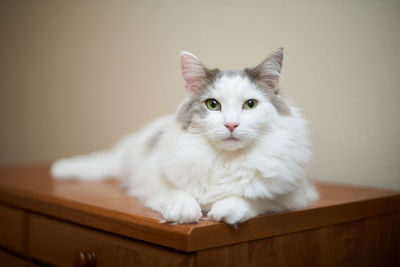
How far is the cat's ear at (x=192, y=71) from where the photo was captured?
3.09ft

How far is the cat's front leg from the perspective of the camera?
784 mm

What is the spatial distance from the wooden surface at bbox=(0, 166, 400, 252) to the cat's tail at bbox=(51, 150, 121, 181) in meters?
0.13

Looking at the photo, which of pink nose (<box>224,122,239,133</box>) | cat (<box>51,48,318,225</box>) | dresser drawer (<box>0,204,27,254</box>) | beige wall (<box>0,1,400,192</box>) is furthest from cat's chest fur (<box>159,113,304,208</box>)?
dresser drawer (<box>0,204,27,254</box>)

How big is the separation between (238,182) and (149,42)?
0.94 m

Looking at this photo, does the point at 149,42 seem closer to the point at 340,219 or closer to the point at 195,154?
the point at 195,154

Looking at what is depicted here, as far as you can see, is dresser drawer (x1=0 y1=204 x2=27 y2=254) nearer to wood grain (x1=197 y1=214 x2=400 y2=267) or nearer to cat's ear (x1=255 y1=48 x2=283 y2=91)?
wood grain (x1=197 y1=214 x2=400 y2=267)

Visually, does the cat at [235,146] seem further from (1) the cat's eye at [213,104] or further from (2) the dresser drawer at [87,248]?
(2) the dresser drawer at [87,248]

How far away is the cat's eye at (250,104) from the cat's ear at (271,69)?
0.26ft

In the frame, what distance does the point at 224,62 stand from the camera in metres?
1.32

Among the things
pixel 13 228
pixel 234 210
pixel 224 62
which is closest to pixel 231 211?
pixel 234 210

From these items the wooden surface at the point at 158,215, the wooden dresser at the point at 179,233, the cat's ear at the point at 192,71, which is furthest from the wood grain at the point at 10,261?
the cat's ear at the point at 192,71

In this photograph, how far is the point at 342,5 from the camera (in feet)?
3.59

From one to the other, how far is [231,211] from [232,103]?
0.89ft

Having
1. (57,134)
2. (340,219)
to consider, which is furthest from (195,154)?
(57,134)
